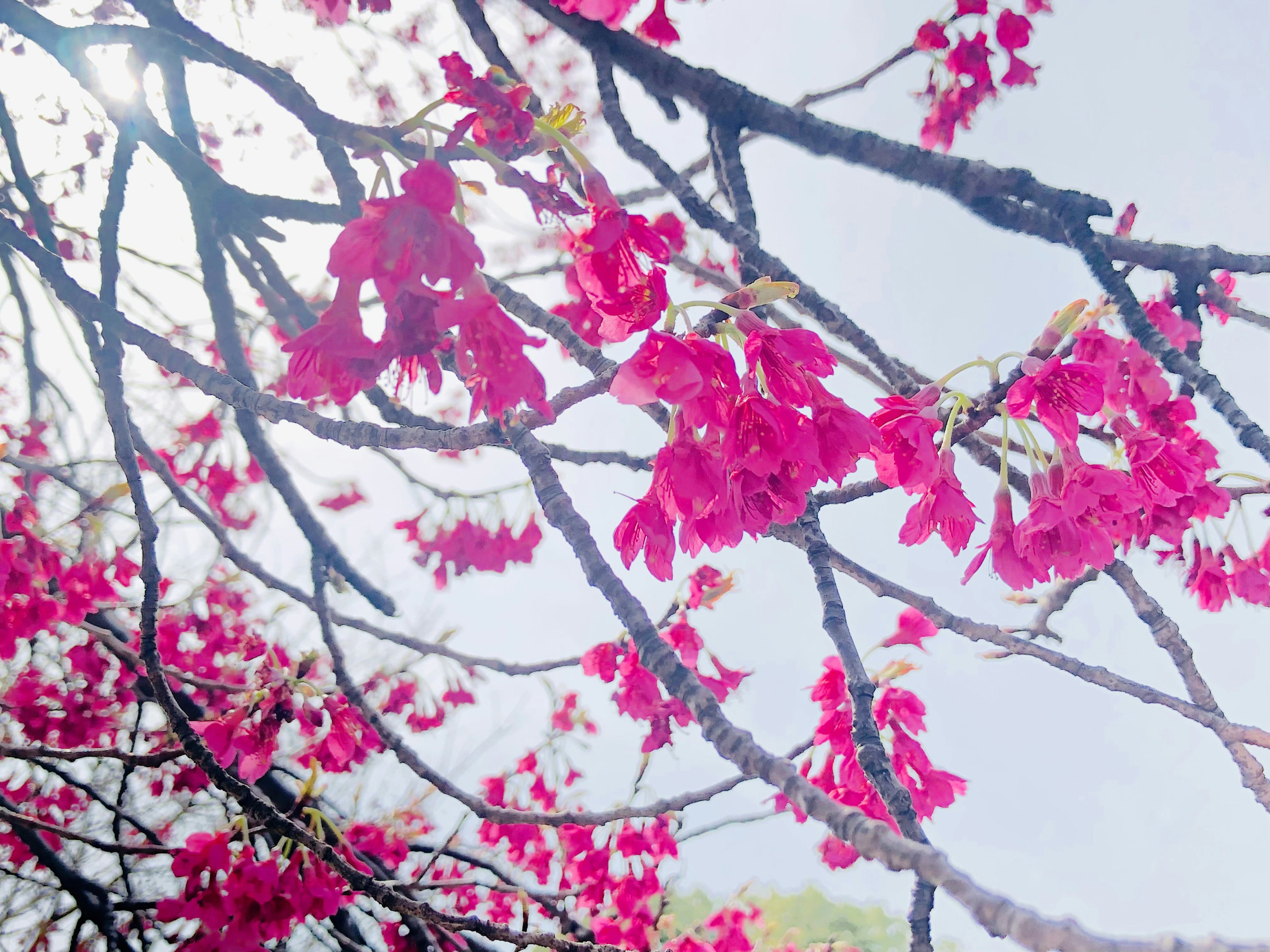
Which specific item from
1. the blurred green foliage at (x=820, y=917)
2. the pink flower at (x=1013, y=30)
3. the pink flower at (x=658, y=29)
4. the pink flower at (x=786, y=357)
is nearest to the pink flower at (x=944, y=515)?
the pink flower at (x=786, y=357)

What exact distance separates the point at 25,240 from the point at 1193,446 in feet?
9.55

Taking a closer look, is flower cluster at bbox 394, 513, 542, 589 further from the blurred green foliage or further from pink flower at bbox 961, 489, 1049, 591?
the blurred green foliage

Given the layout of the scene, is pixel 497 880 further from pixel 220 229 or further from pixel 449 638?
pixel 220 229

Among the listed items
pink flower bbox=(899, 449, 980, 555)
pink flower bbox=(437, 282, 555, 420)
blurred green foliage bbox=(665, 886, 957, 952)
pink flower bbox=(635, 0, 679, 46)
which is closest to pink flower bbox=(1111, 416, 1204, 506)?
pink flower bbox=(899, 449, 980, 555)

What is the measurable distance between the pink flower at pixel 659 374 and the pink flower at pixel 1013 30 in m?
2.96

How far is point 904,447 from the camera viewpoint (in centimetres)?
119

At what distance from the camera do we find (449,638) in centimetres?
250

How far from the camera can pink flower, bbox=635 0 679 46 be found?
2656 millimetres

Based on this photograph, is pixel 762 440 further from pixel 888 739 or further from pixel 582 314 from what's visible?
pixel 888 739

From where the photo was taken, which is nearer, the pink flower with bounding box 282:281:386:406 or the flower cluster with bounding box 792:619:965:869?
the pink flower with bounding box 282:281:386:406

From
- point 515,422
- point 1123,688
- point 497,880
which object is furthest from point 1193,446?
point 497,880

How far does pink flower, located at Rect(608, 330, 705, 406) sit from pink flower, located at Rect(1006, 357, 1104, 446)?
1.83 feet

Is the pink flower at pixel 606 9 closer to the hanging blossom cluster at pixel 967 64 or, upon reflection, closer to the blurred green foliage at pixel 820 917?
the hanging blossom cluster at pixel 967 64

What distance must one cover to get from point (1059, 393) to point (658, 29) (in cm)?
225
